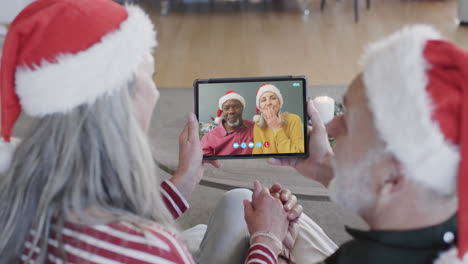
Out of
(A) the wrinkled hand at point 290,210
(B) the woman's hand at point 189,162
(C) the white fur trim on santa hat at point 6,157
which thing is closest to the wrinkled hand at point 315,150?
(A) the wrinkled hand at point 290,210

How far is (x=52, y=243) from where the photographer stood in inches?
39.1

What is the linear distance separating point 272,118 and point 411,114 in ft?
2.57

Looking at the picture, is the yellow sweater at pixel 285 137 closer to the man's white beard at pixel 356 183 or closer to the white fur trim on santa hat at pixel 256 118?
the white fur trim on santa hat at pixel 256 118

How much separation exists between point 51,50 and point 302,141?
0.83 metres

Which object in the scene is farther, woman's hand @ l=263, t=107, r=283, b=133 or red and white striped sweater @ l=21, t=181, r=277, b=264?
woman's hand @ l=263, t=107, r=283, b=133

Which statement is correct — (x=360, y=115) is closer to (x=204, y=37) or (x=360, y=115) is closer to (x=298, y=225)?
(x=298, y=225)

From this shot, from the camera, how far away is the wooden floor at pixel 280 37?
13.5 ft

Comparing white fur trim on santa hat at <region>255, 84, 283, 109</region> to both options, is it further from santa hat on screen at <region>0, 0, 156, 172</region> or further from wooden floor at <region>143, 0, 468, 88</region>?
wooden floor at <region>143, 0, 468, 88</region>

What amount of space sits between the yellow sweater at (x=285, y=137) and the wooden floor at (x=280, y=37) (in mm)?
2263

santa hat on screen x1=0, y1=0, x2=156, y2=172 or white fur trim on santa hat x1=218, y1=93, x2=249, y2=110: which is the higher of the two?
santa hat on screen x1=0, y1=0, x2=156, y2=172

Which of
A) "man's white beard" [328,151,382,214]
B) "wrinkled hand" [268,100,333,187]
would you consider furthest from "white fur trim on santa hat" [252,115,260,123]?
"man's white beard" [328,151,382,214]

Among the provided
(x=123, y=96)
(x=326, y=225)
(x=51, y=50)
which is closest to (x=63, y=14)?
(x=51, y=50)

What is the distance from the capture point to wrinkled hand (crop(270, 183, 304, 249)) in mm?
→ 1443

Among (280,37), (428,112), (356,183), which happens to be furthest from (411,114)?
(280,37)
